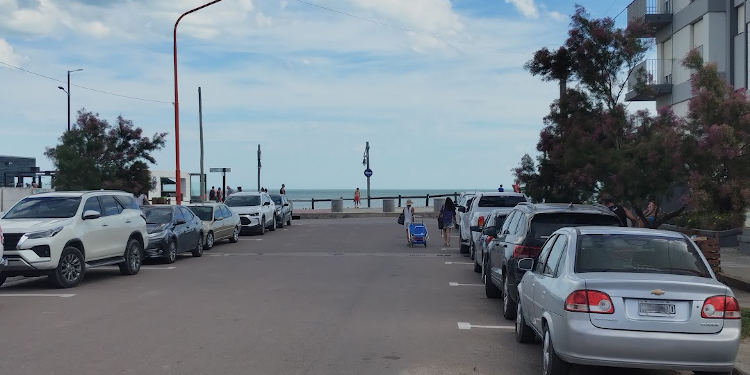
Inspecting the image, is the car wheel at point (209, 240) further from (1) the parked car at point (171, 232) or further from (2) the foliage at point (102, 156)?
(2) the foliage at point (102, 156)

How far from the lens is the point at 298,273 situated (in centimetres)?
1734

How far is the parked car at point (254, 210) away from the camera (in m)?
31.5

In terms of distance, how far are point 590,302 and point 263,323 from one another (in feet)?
17.2

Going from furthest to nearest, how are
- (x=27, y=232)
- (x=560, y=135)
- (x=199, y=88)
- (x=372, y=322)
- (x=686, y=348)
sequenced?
(x=199, y=88)
(x=560, y=135)
(x=27, y=232)
(x=372, y=322)
(x=686, y=348)

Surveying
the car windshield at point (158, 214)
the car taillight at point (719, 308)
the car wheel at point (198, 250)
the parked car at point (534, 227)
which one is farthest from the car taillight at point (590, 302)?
the car wheel at point (198, 250)

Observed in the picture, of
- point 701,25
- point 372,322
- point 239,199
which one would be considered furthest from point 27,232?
point 701,25

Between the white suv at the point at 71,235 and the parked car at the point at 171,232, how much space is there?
1965 mm

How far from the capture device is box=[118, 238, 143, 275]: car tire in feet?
55.9

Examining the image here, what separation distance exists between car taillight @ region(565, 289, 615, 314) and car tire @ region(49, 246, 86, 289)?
1072cm

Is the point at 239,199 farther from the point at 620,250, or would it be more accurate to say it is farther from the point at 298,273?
the point at 620,250

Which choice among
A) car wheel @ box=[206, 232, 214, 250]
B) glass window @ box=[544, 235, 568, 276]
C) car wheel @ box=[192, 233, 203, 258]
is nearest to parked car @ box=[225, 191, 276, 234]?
car wheel @ box=[206, 232, 214, 250]

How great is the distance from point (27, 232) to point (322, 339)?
747cm

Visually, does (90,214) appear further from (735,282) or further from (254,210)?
(254,210)

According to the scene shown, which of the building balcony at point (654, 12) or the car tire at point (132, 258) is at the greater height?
the building balcony at point (654, 12)
